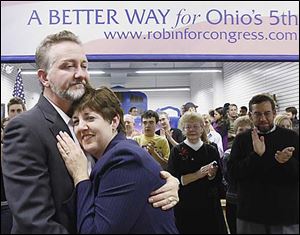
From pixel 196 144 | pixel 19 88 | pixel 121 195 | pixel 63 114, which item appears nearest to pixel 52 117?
pixel 63 114

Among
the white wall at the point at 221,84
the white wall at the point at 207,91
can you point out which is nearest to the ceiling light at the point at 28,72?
the white wall at the point at 221,84

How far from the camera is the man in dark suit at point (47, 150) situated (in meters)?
1.15

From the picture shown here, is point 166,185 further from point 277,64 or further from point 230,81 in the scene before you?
point 277,64

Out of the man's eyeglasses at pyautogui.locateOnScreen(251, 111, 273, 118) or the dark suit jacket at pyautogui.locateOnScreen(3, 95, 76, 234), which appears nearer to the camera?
the dark suit jacket at pyautogui.locateOnScreen(3, 95, 76, 234)

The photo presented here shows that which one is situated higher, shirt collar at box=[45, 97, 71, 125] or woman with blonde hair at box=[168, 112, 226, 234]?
shirt collar at box=[45, 97, 71, 125]

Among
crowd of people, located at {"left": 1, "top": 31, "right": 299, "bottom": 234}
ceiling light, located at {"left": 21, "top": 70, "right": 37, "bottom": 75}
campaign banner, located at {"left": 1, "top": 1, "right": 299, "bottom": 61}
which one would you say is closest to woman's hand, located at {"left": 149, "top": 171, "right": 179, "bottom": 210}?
crowd of people, located at {"left": 1, "top": 31, "right": 299, "bottom": 234}

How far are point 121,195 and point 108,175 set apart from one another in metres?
0.08

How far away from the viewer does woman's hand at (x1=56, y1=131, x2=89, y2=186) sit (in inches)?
49.2

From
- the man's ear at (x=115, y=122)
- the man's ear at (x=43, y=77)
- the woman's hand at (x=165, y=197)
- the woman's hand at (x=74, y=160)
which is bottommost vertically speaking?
the woman's hand at (x=165, y=197)

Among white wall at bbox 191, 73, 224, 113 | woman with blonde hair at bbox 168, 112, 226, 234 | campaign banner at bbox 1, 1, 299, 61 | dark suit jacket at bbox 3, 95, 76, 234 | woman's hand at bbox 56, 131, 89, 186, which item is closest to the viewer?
dark suit jacket at bbox 3, 95, 76, 234

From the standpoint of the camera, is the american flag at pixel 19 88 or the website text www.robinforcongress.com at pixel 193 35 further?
the website text www.robinforcongress.com at pixel 193 35

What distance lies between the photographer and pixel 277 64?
139 centimetres

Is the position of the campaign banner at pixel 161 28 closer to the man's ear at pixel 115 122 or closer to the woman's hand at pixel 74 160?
the man's ear at pixel 115 122

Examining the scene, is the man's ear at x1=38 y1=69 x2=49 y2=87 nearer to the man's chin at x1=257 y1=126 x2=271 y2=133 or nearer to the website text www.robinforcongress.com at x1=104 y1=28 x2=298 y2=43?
the website text www.robinforcongress.com at x1=104 y1=28 x2=298 y2=43
